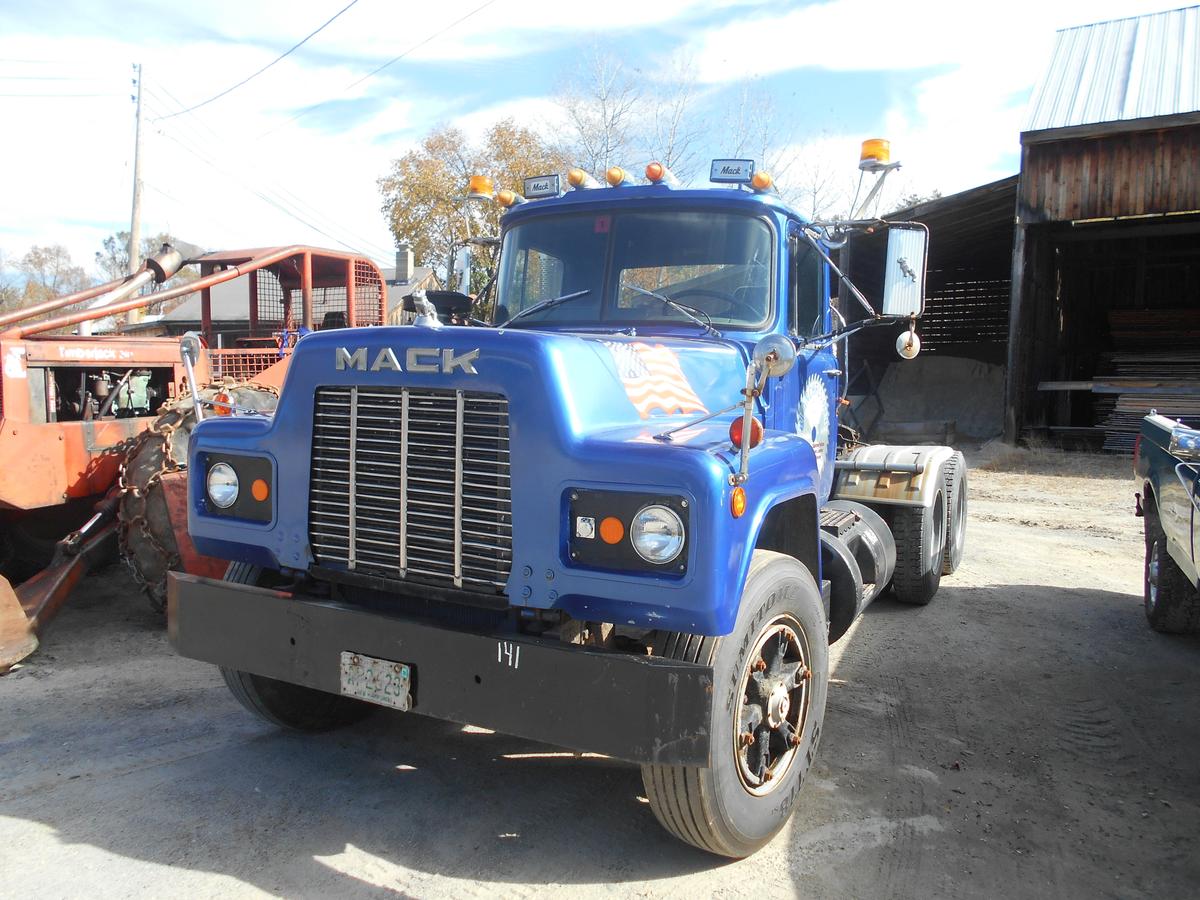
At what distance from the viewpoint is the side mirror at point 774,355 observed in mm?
2977

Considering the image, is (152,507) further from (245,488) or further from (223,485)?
(245,488)

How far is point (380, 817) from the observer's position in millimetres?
3518

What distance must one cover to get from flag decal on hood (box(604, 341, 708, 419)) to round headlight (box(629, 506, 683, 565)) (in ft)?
2.15

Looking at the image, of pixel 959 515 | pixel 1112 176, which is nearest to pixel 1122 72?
pixel 1112 176

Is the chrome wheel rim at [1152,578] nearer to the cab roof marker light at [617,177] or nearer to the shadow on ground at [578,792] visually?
the shadow on ground at [578,792]

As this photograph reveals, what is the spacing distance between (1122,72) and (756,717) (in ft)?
61.9

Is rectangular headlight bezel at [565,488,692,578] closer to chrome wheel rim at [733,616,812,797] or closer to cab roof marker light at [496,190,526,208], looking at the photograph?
chrome wheel rim at [733,616,812,797]

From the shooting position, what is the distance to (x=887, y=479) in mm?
6297

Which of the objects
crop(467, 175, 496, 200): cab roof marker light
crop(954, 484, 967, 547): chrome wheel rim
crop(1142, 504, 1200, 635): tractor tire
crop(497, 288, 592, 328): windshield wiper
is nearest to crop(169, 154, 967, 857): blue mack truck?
crop(497, 288, 592, 328): windshield wiper

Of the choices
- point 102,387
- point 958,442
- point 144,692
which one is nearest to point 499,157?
point 958,442

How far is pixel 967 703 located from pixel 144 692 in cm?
437

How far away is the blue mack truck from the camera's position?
278 centimetres

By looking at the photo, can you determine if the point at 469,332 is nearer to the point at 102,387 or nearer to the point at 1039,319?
the point at 102,387

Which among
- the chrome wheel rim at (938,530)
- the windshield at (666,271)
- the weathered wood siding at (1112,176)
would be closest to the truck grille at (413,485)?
the windshield at (666,271)
